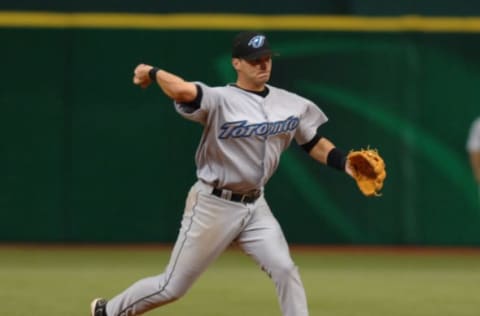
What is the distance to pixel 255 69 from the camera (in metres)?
6.67

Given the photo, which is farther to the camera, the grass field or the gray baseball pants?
the grass field

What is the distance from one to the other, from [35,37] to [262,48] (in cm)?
683

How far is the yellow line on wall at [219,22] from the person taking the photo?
13.0m

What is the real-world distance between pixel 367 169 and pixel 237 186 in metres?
0.73

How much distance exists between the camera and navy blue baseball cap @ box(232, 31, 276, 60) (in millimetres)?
6609

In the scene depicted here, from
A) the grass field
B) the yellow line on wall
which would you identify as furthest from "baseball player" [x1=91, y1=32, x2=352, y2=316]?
the yellow line on wall

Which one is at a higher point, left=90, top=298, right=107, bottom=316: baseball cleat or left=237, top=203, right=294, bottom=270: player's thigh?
left=237, top=203, right=294, bottom=270: player's thigh

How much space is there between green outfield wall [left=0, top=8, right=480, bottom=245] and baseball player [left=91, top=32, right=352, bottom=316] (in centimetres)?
632

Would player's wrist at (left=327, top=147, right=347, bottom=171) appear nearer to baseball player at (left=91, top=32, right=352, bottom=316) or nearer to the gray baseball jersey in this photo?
baseball player at (left=91, top=32, right=352, bottom=316)

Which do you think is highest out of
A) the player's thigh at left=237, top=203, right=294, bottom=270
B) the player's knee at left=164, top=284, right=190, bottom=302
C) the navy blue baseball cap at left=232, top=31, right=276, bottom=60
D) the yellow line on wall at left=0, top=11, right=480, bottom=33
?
the yellow line on wall at left=0, top=11, right=480, bottom=33

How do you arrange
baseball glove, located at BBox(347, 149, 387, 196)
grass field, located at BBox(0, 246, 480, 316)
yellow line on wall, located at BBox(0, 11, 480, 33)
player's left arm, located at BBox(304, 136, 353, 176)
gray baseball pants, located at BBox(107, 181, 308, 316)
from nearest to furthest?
gray baseball pants, located at BBox(107, 181, 308, 316), baseball glove, located at BBox(347, 149, 387, 196), player's left arm, located at BBox(304, 136, 353, 176), grass field, located at BBox(0, 246, 480, 316), yellow line on wall, located at BBox(0, 11, 480, 33)

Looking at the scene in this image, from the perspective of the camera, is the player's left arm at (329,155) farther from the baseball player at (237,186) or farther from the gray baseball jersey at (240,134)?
the gray baseball jersey at (240,134)

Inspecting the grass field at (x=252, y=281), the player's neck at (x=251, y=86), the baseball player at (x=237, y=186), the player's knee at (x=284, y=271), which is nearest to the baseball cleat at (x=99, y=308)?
the baseball player at (x=237, y=186)

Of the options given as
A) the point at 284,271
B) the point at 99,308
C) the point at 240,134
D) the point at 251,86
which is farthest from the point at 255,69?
the point at 99,308
